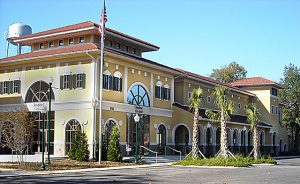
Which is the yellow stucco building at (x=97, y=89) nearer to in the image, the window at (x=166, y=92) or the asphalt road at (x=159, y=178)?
the window at (x=166, y=92)

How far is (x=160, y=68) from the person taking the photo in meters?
41.8

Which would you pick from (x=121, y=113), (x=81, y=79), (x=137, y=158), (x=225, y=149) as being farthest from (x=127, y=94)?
(x=225, y=149)

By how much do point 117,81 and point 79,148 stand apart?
7.37 metres

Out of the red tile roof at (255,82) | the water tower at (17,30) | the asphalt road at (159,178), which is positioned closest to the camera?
the asphalt road at (159,178)

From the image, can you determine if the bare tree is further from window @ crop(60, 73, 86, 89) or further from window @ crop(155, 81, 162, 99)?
window @ crop(155, 81, 162, 99)

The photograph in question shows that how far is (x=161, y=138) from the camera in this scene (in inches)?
1672

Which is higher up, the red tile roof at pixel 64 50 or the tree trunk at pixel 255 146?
the red tile roof at pixel 64 50

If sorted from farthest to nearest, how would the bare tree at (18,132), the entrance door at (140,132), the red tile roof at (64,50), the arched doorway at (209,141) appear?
the arched doorway at (209,141) < the entrance door at (140,132) < the red tile roof at (64,50) < the bare tree at (18,132)

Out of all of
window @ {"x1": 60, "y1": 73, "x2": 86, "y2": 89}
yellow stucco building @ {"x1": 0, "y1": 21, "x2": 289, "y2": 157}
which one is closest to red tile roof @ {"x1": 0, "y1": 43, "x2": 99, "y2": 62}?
yellow stucco building @ {"x1": 0, "y1": 21, "x2": 289, "y2": 157}

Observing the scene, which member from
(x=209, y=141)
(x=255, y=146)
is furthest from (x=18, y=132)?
(x=209, y=141)

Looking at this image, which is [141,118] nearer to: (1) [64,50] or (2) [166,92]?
(2) [166,92]

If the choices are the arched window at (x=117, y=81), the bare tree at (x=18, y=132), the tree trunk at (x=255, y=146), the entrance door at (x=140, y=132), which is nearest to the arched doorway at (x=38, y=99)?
the arched window at (x=117, y=81)

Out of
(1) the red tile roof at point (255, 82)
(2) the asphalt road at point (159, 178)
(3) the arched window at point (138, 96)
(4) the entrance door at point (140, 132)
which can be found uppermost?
(1) the red tile roof at point (255, 82)

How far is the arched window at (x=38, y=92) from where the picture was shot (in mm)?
37594
